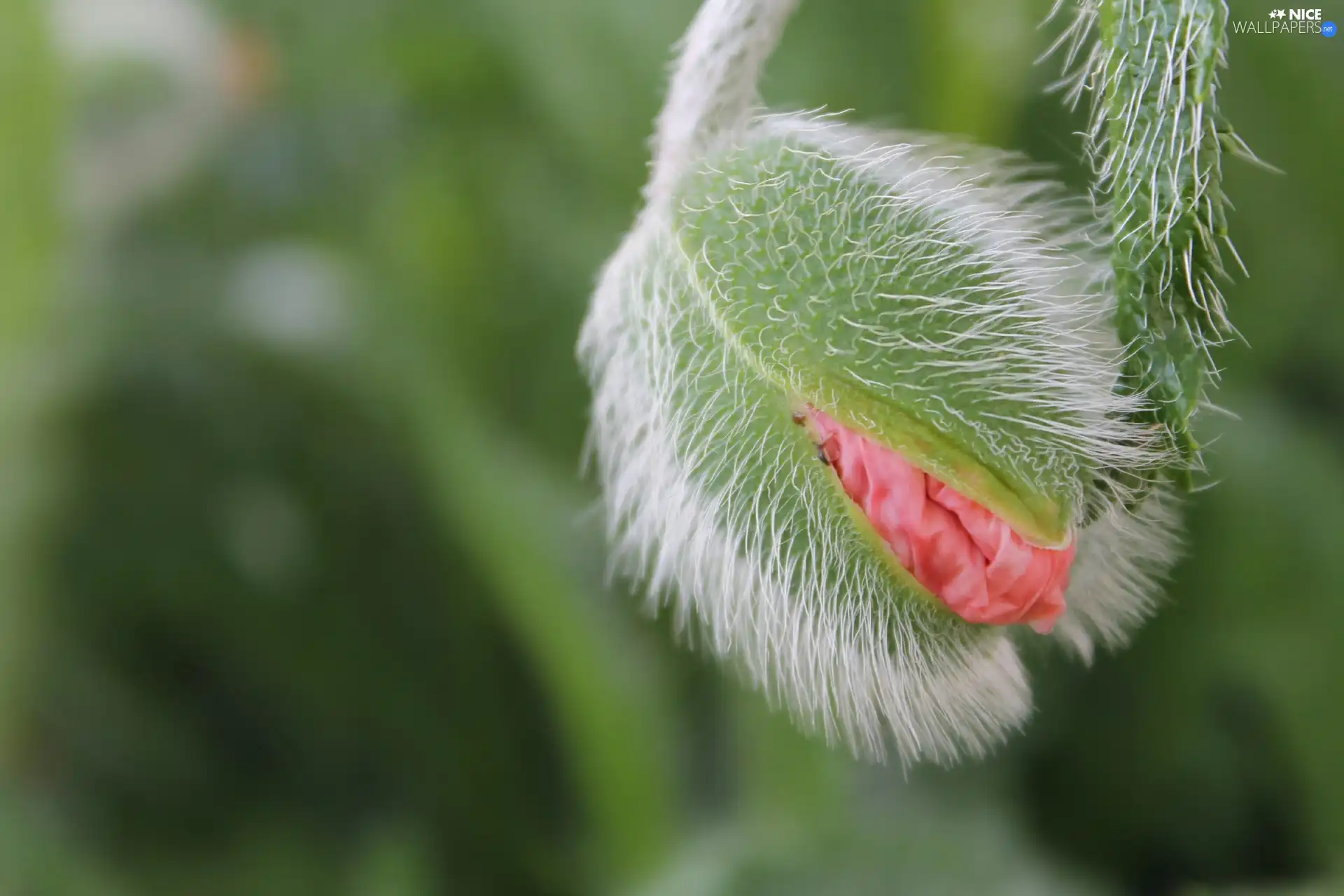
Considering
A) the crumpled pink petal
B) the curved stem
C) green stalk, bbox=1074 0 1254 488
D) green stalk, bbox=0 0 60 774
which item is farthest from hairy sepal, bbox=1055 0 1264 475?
green stalk, bbox=0 0 60 774

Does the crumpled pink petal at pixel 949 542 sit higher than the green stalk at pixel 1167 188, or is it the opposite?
the green stalk at pixel 1167 188

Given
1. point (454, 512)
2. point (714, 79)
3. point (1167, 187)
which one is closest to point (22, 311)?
point (454, 512)

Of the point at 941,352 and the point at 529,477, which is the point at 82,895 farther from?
the point at 941,352

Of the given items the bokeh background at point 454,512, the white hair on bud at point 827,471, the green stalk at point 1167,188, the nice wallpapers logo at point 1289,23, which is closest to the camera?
the green stalk at point 1167,188

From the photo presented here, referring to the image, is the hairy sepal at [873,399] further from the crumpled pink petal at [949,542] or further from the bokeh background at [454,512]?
the bokeh background at [454,512]

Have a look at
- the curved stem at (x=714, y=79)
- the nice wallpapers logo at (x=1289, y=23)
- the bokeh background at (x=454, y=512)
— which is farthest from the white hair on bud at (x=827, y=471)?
the nice wallpapers logo at (x=1289, y=23)

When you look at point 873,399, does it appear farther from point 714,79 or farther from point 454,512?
point 454,512
